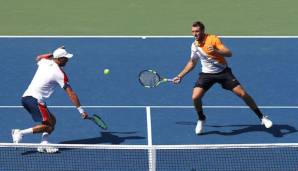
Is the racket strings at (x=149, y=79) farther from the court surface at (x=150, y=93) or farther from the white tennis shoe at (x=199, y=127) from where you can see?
the white tennis shoe at (x=199, y=127)

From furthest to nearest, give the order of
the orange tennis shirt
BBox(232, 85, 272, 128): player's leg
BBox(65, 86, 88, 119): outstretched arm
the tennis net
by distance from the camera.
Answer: BBox(232, 85, 272, 128): player's leg
the orange tennis shirt
BBox(65, 86, 88, 119): outstretched arm
the tennis net

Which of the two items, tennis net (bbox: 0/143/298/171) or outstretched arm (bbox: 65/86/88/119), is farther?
outstretched arm (bbox: 65/86/88/119)

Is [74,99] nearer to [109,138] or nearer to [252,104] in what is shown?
[109,138]

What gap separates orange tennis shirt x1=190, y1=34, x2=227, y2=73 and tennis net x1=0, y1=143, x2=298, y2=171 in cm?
163

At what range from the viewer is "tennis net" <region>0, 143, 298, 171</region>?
1098 centimetres

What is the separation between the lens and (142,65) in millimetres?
16438

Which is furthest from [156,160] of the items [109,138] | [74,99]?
[109,138]

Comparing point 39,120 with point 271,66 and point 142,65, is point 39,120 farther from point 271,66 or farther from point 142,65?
point 271,66

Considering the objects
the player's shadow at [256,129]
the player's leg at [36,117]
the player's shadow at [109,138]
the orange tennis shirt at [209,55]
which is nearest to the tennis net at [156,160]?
the player's leg at [36,117]

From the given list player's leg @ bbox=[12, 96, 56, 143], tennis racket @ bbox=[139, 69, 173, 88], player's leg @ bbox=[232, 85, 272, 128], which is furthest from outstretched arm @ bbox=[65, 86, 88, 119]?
player's leg @ bbox=[232, 85, 272, 128]

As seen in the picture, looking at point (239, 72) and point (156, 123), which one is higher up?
point (239, 72)

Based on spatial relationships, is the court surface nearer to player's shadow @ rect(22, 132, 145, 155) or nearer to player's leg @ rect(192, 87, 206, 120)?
player's shadow @ rect(22, 132, 145, 155)
